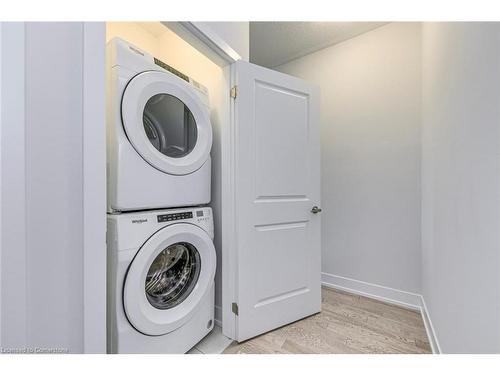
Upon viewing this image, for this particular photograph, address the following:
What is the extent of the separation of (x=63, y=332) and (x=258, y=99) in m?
1.46

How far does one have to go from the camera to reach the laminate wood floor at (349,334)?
136cm

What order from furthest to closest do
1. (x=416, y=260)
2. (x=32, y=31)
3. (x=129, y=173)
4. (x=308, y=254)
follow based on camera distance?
(x=416, y=260)
(x=308, y=254)
(x=129, y=173)
(x=32, y=31)

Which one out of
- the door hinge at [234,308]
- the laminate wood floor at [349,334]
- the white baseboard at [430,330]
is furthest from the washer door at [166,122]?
the white baseboard at [430,330]

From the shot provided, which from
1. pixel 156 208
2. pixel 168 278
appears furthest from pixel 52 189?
pixel 168 278

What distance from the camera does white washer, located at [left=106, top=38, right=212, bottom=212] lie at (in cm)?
A: 104

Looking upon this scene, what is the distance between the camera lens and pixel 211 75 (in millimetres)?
1661

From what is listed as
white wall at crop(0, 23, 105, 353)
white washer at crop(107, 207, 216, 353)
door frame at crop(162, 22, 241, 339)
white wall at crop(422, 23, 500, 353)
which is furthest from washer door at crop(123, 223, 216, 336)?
white wall at crop(422, 23, 500, 353)

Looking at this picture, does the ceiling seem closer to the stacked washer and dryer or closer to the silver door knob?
the stacked washer and dryer

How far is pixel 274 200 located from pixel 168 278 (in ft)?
2.68

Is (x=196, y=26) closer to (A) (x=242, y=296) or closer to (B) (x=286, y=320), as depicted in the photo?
(A) (x=242, y=296)

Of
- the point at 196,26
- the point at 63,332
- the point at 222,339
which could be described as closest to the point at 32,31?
the point at 196,26

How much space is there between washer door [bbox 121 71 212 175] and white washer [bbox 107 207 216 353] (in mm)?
289

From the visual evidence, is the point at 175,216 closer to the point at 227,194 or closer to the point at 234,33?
the point at 227,194

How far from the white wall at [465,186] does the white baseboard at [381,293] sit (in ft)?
1.29
